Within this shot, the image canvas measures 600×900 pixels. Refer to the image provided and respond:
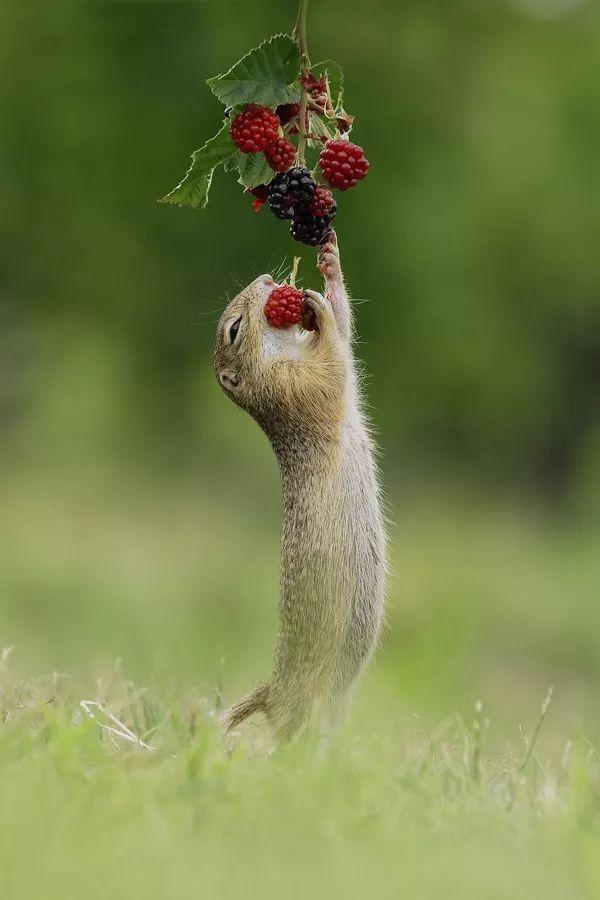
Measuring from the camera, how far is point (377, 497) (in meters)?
5.14

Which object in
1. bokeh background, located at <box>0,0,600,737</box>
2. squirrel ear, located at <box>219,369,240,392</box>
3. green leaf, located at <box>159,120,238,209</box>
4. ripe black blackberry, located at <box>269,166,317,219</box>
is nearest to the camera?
ripe black blackberry, located at <box>269,166,317,219</box>

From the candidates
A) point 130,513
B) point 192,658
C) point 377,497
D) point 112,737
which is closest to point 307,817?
point 112,737

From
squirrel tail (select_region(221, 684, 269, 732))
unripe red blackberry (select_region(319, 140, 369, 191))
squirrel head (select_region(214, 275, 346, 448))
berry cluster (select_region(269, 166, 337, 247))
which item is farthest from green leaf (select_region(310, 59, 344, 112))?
squirrel tail (select_region(221, 684, 269, 732))

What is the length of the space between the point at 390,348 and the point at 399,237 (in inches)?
55.2

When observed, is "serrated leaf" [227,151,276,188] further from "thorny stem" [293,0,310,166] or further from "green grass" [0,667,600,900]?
"green grass" [0,667,600,900]

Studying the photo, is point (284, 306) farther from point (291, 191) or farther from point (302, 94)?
point (302, 94)

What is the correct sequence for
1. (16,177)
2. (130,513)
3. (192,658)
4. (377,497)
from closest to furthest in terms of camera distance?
(377,497)
(192,658)
(130,513)
(16,177)

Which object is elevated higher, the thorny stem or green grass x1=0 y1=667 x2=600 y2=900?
the thorny stem

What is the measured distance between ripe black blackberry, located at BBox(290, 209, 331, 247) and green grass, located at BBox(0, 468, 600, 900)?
5.06 feet

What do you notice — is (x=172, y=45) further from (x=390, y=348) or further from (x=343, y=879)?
(x=343, y=879)

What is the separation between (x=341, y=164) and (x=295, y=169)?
0.15m

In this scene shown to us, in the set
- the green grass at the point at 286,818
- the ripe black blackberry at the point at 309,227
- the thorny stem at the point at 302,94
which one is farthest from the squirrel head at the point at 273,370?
the green grass at the point at 286,818

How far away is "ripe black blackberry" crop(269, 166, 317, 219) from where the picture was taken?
14.0 ft

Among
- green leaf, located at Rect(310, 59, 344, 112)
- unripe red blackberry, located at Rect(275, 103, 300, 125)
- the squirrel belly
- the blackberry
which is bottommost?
the squirrel belly
